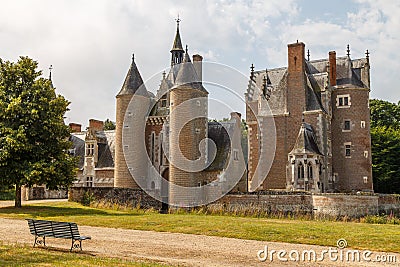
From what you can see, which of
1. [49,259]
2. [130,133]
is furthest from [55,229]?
[130,133]

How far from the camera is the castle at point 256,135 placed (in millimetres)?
32062

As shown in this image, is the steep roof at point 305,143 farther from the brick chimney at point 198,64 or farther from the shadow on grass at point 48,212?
the shadow on grass at point 48,212

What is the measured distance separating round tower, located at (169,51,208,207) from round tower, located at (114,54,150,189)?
125 inches

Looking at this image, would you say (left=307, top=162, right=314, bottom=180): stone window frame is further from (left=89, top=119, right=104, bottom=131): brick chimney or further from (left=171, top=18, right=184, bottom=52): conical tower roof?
(left=89, top=119, right=104, bottom=131): brick chimney

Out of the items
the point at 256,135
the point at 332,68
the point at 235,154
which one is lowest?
the point at 235,154

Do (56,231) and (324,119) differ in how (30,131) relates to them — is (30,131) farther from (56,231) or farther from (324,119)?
(324,119)

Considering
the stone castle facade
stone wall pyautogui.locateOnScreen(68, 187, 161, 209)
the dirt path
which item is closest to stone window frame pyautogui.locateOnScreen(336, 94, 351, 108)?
the stone castle facade

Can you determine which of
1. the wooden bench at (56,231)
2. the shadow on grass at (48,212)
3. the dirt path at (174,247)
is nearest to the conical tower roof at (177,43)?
the shadow on grass at (48,212)

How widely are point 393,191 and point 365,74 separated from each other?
1188 centimetres

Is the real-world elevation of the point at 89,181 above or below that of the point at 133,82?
below

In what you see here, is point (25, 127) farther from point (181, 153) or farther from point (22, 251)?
point (22, 251)

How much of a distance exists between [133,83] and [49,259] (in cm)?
2493

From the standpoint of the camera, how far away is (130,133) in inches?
1345

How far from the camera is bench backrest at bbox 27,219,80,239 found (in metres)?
12.2
